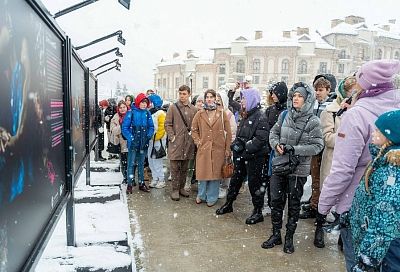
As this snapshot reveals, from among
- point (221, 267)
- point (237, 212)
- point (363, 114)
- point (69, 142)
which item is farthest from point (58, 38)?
point (237, 212)

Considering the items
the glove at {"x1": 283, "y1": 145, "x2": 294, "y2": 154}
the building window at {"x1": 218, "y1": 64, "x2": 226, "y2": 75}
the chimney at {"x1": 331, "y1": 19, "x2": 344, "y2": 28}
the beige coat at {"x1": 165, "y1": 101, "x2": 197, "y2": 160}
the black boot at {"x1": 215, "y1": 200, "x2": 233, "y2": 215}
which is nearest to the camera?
the glove at {"x1": 283, "y1": 145, "x2": 294, "y2": 154}

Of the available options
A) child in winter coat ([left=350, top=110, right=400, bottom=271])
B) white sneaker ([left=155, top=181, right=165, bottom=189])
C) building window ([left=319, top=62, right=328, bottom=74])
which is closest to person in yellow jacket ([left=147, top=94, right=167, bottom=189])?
white sneaker ([left=155, top=181, right=165, bottom=189])

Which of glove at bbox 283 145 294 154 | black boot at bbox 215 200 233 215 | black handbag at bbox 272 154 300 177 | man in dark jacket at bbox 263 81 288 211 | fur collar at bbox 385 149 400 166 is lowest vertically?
black boot at bbox 215 200 233 215

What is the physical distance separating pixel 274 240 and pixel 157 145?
3372 mm

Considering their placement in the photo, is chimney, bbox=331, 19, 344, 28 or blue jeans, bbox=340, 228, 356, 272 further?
chimney, bbox=331, 19, 344, 28

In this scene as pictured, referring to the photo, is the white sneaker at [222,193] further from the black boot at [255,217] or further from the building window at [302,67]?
the building window at [302,67]

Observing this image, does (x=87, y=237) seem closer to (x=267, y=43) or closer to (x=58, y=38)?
(x=58, y=38)

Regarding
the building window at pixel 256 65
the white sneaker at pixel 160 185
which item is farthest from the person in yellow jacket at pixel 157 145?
the building window at pixel 256 65

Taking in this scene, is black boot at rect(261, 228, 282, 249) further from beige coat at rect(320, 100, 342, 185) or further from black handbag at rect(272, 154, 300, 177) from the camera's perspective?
beige coat at rect(320, 100, 342, 185)

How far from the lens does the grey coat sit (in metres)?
4.31

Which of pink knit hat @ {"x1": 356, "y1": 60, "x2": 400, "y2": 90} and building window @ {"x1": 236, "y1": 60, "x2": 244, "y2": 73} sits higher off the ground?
building window @ {"x1": 236, "y1": 60, "x2": 244, "y2": 73}

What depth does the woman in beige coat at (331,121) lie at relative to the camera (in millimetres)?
4840

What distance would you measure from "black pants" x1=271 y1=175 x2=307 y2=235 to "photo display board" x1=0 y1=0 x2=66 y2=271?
8.83 feet

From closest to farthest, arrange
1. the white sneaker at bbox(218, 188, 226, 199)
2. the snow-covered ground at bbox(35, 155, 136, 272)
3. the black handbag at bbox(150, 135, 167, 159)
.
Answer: the snow-covered ground at bbox(35, 155, 136, 272)
the white sneaker at bbox(218, 188, 226, 199)
the black handbag at bbox(150, 135, 167, 159)
